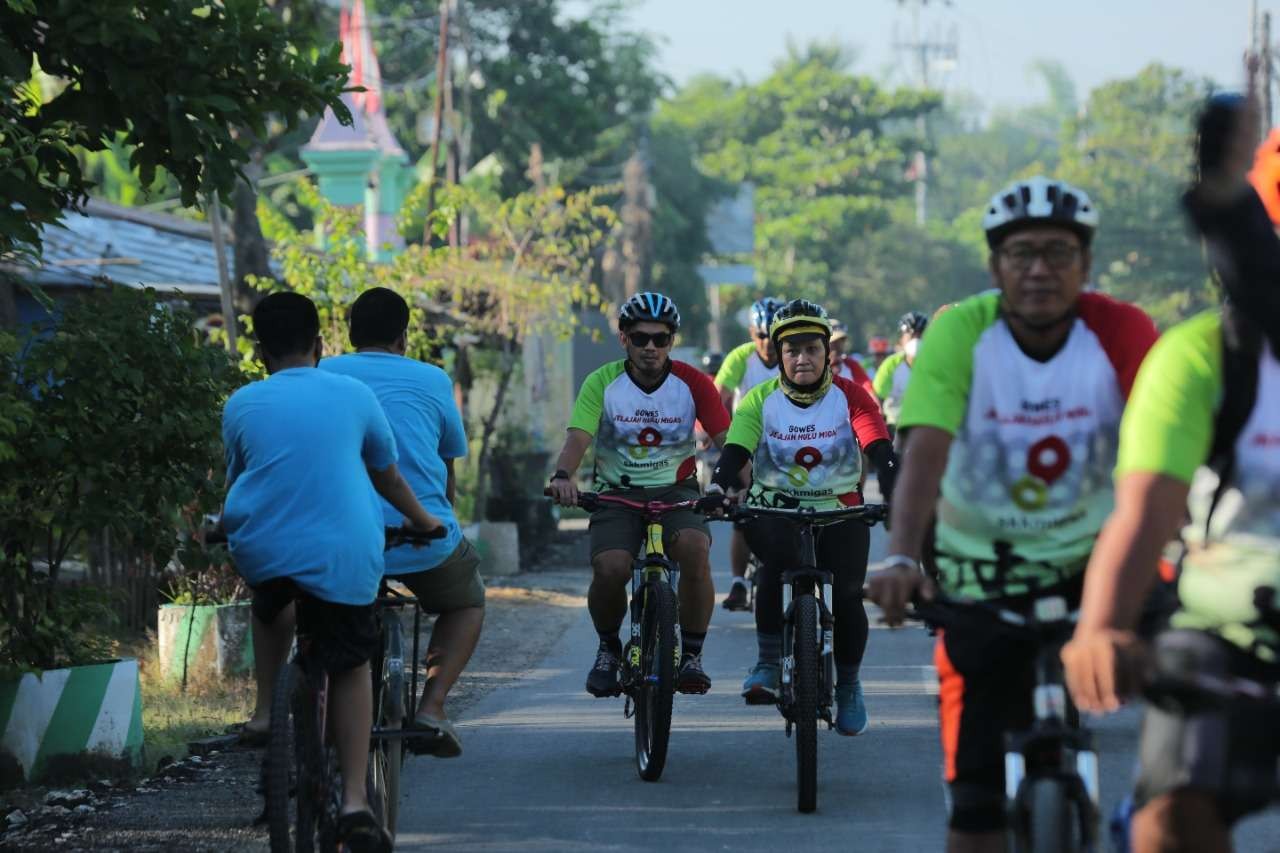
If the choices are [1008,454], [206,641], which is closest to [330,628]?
[1008,454]

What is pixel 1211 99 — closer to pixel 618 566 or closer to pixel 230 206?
pixel 618 566

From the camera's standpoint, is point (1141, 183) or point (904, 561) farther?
point (1141, 183)

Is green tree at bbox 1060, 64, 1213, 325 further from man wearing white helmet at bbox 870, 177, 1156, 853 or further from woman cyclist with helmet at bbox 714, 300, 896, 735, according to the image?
man wearing white helmet at bbox 870, 177, 1156, 853

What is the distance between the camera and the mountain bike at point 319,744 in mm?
5938

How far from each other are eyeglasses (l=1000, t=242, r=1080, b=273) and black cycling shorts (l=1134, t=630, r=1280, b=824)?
1.21m

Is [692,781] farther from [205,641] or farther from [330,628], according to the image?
[205,641]

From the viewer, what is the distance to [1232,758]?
389cm

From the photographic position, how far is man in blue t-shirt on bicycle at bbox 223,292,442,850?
620 cm

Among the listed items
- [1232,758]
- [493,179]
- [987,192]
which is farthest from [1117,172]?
[1232,758]

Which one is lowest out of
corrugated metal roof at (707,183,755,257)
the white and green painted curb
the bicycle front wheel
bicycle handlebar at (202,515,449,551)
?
the white and green painted curb

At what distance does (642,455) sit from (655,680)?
4.12 feet

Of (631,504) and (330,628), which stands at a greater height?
(631,504)

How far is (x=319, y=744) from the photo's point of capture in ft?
20.4

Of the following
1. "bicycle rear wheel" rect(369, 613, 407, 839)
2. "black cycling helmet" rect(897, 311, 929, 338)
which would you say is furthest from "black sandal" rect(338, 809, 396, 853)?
"black cycling helmet" rect(897, 311, 929, 338)
